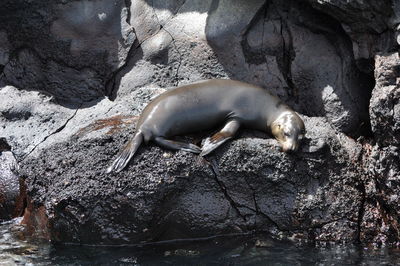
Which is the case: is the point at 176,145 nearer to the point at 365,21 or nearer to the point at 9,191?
the point at 9,191

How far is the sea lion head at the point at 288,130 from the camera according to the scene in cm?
579

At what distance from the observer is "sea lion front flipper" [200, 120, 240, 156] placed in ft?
18.8

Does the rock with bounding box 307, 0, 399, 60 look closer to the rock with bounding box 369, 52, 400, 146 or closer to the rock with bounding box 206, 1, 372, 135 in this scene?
the rock with bounding box 369, 52, 400, 146

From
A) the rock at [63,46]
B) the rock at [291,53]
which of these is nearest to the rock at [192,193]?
the rock at [291,53]

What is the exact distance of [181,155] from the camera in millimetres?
5680

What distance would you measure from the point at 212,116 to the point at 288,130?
0.66 meters

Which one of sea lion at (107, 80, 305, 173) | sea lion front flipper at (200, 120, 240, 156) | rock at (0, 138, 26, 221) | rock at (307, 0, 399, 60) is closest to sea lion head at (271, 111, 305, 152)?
sea lion at (107, 80, 305, 173)

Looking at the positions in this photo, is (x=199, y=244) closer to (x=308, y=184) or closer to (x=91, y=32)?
(x=308, y=184)

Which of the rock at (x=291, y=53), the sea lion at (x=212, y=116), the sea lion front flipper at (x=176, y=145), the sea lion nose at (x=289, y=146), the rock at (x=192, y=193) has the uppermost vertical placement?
the rock at (x=291, y=53)

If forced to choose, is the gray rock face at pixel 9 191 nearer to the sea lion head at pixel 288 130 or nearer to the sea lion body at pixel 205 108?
the sea lion body at pixel 205 108

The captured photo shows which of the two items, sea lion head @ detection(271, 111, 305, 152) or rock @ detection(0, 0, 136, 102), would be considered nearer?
sea lion head @ detection(271, 111, 305, 152)

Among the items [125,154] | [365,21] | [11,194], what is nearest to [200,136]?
[125,154]

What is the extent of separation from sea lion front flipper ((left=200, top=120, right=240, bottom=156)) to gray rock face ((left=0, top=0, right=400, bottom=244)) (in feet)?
0.28

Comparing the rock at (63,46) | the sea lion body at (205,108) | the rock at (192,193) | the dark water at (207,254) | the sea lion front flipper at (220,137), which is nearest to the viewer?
the dark water at (207,254)
